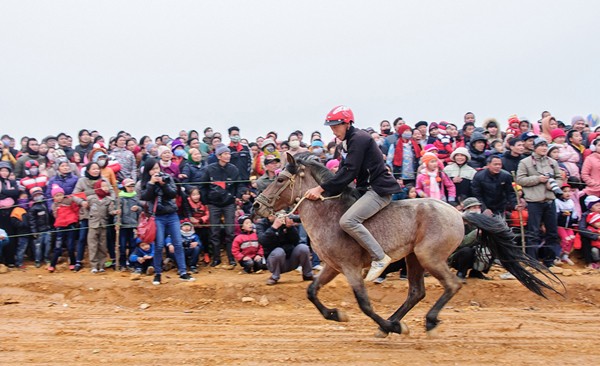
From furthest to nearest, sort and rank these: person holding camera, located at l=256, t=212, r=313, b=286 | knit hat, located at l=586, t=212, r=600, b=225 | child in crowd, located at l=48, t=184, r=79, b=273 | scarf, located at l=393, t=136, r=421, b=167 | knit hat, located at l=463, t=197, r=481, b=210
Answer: scarf, located at l=393, t=136, r=421, b=167, child in crowd, located at l=48, t=184, r=79, b=273, knit hat, located at l=586, t=212, r=600, b=225, person holding camera, located at l=256, t=212, r=313, b=286, knit hat, located at l=463, t=197, r=481, b=210

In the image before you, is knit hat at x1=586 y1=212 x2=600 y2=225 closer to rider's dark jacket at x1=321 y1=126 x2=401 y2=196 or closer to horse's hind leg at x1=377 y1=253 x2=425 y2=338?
horse's hind leg at x1=377 y1=253 x2=425 y2=338

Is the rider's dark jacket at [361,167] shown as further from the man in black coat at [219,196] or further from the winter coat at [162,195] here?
the man in black coat at [219,196]

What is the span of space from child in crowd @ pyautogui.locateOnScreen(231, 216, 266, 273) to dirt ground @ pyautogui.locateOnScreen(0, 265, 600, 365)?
0.28m

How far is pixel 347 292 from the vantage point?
11727 mm

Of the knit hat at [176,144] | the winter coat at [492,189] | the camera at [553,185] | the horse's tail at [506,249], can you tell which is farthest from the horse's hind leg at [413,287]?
the knit hat at [176,144]

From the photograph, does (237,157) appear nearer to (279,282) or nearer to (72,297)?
(279,282)

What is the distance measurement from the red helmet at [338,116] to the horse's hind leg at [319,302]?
1.98 meters

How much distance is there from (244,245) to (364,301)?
4.69m

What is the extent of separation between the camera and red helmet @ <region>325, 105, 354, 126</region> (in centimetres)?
823

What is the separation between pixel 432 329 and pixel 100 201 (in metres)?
7.33

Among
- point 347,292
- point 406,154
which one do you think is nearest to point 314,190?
point 347,292

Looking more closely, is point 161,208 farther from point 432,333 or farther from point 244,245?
point 432,333

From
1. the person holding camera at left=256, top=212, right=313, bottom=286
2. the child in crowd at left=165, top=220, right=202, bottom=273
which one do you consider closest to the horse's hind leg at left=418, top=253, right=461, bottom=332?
the person holding camera at left=256, top=212, right=313, bottom=286

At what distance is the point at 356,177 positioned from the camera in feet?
27.7
